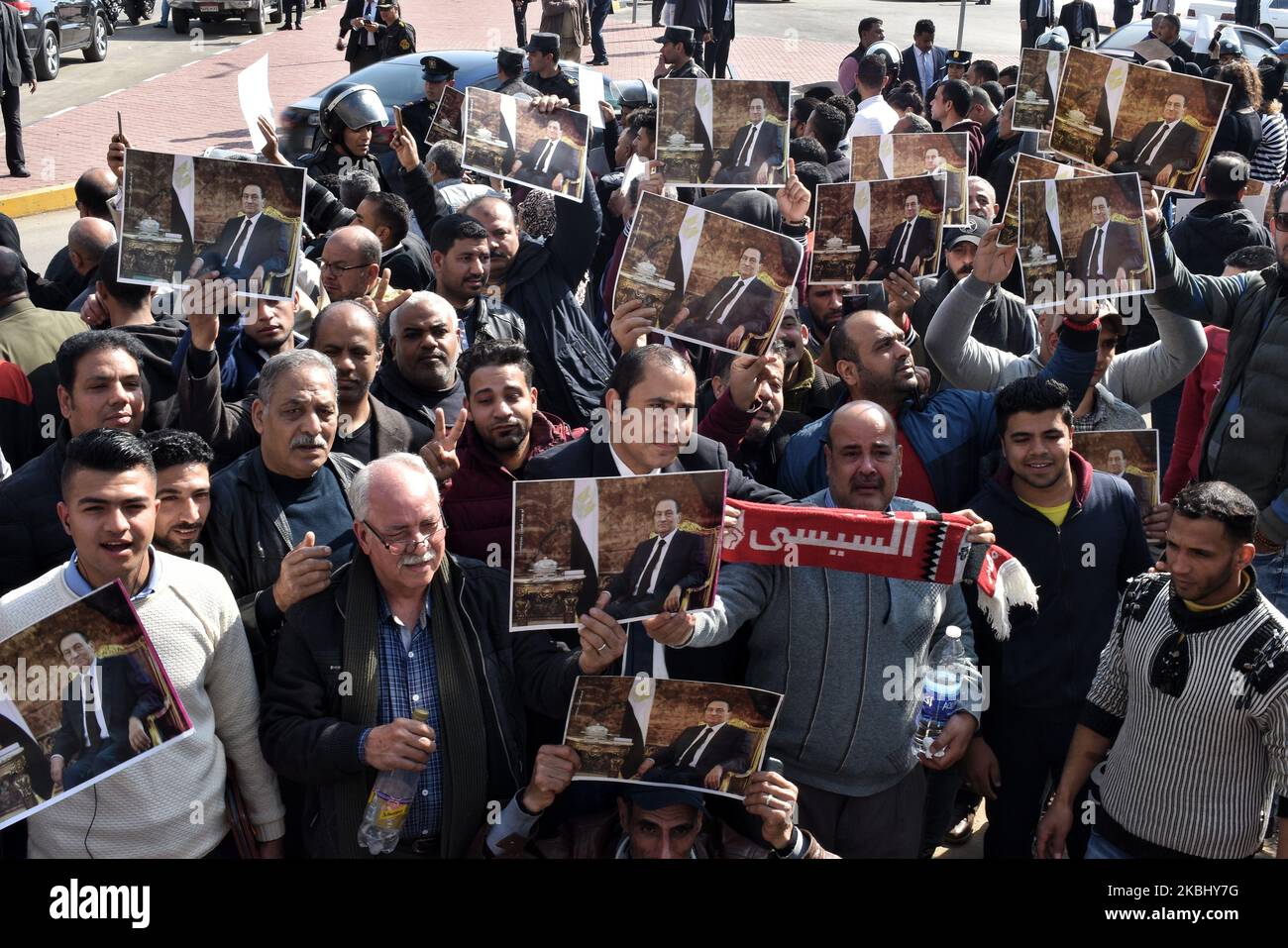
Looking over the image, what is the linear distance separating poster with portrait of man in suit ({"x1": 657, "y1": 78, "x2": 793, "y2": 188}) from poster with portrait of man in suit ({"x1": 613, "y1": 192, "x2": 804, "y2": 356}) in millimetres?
1795

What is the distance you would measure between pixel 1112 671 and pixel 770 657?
1.01 metres

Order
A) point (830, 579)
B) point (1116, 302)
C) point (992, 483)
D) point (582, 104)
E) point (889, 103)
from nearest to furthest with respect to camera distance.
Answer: point (830, 579)
point (992, 483)
point (1116, 302)
point (582, 104)
point (889, 103)

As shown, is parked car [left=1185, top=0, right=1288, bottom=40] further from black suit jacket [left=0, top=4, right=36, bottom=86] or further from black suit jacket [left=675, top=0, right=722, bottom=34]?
black suit jacket [left=0, top=4, right=36, bottom=86]

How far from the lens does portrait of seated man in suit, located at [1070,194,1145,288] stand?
201 inches

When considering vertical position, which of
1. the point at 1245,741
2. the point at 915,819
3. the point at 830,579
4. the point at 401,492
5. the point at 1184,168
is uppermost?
the point at 1184,168

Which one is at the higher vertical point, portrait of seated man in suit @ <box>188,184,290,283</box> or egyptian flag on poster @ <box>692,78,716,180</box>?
egyptian flag on poster @ <box>692,78,716,180</box>

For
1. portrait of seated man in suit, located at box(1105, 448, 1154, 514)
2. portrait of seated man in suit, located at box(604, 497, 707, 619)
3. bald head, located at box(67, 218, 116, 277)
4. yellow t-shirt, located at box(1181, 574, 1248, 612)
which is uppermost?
bald head, located at box(67, 218, 116, 277)

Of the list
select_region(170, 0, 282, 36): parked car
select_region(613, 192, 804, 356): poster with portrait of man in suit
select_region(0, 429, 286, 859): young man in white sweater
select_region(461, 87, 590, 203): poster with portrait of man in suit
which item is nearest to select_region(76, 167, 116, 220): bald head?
select_region(461, 87, 590, 203): poster with portrait of man in suit

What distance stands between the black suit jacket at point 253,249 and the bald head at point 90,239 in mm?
1997

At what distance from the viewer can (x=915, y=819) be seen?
428 cm

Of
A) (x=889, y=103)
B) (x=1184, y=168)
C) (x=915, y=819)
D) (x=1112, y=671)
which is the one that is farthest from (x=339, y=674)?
(x=889, y=103)

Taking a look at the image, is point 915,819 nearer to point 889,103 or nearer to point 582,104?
point 582,104

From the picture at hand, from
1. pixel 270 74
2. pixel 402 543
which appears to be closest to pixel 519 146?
pixel 402 543

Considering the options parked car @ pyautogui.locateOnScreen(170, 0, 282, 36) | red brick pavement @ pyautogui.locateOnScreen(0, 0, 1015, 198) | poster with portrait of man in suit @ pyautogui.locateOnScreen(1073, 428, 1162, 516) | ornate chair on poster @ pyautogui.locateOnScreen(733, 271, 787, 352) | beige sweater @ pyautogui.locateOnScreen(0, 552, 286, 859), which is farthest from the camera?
parked car @ pyautogui.locateOnScreen(170, 0, 282, 36)
